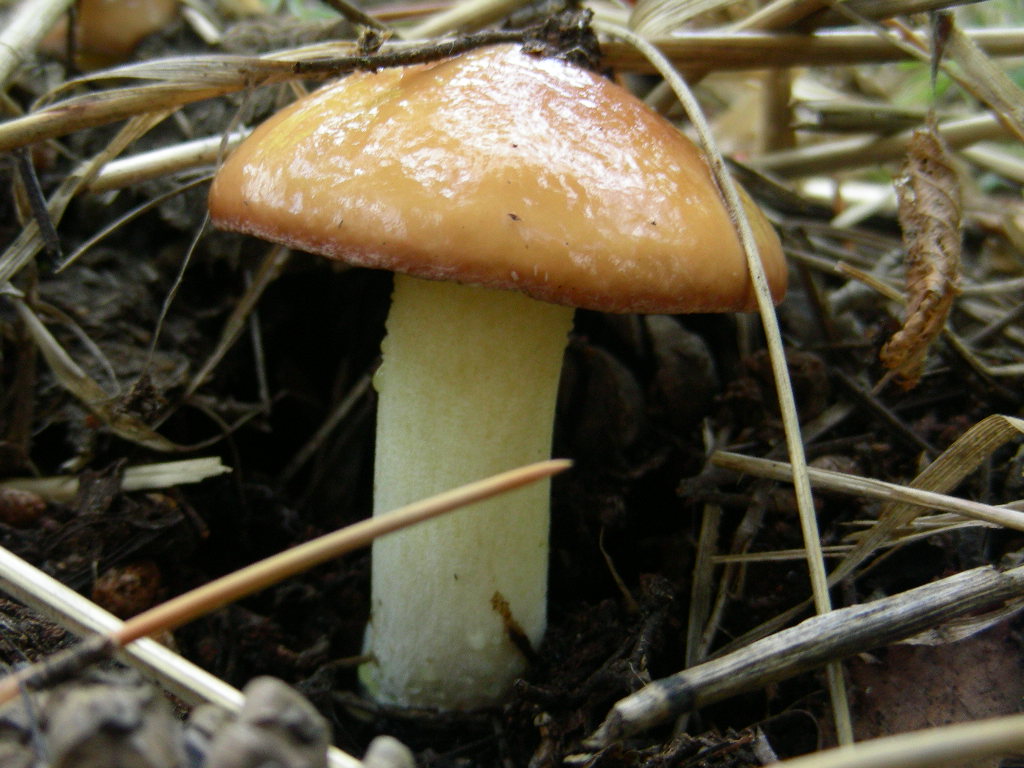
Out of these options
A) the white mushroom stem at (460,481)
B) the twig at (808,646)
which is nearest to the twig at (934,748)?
the twig at (808,646)

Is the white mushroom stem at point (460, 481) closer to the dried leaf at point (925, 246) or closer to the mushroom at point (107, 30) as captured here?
the dried leaf at point (925, 246)

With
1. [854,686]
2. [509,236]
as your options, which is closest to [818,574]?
[854,686]

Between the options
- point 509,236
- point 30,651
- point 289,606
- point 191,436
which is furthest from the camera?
point 191,436

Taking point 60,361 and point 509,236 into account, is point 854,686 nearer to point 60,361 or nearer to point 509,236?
point 509,236

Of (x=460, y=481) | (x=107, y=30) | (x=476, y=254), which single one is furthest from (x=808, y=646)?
(x=107, y=30)

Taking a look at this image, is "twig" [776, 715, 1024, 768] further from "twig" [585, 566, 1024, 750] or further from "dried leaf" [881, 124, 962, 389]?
"dried leaf" [881, 124, 962, 389]

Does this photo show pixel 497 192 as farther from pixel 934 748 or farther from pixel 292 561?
pixel 934 748

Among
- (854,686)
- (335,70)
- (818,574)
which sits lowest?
(854,686)

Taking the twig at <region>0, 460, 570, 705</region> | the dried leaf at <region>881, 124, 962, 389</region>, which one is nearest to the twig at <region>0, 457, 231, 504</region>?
the twig at <region>0, 460, 570, 705</region>
